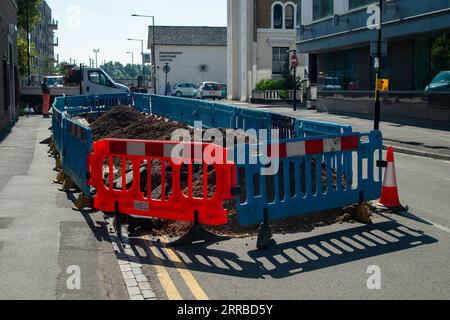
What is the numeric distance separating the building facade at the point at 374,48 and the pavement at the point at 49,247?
1251 centimetres

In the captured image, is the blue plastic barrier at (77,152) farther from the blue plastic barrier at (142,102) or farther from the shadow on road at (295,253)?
the blue plastic barrier at (142,102)

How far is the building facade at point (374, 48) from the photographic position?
78.5 feet

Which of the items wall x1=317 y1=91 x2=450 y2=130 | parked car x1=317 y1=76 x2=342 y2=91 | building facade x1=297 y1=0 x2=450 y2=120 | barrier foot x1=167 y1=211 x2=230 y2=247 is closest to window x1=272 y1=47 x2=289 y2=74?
building facade x1=297 y1=0 x2=450 y2=120

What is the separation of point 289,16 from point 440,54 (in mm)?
33439

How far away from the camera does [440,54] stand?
24.2m

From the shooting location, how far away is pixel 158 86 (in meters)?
76.1

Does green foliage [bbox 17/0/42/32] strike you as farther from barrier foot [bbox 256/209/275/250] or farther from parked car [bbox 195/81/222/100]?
barrier foot [bbox 256/209/275/250]

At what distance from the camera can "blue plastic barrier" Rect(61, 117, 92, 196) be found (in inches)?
364

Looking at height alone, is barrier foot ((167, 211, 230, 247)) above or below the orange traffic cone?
below

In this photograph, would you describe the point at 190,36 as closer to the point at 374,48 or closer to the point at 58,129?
the point at 374,48

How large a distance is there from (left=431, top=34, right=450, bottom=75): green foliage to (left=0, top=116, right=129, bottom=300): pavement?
16.9m
